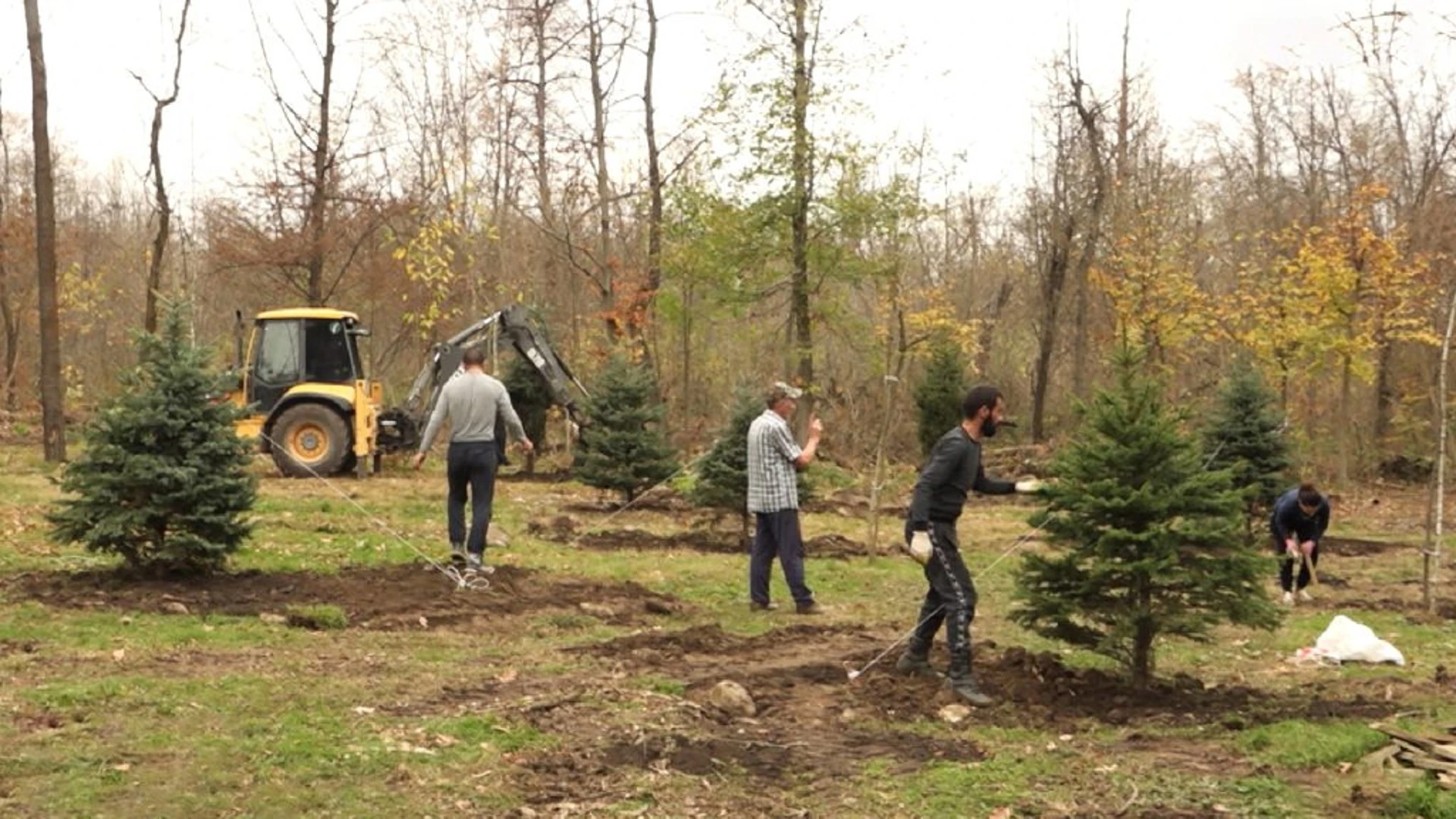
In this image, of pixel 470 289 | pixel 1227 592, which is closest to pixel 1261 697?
pixel 1227 592

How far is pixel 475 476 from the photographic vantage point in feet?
36.6

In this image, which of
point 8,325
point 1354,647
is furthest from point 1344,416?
point 8,325

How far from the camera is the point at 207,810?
5121mm

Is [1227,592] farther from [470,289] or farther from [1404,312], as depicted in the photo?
[470,289]

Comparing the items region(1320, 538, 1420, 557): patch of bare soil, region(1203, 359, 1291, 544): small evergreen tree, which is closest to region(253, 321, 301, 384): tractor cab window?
region(1203, 359, 1291, 544): small evergreen tree

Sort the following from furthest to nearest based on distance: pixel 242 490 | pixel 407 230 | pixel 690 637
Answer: pixel 407 230 < pixel 242 490 < pixel 690 637

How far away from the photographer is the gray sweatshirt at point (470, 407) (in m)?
11.0

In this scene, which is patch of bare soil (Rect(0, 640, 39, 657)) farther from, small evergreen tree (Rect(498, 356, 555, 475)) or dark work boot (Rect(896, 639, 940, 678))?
small evergreen tree (Rect(498, 356, 555, 475))

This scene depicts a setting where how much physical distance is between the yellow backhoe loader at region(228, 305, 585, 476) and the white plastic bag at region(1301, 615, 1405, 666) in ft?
46.6

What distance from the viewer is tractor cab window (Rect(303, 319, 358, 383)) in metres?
20.9

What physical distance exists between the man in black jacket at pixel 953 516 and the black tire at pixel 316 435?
1483 cm

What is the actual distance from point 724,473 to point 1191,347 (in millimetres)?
23641

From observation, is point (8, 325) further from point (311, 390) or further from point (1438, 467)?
point (1438, 467)

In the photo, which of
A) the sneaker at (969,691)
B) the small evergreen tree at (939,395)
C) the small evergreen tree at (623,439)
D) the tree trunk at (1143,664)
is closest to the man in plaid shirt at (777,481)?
the sneaker at (969,691)
